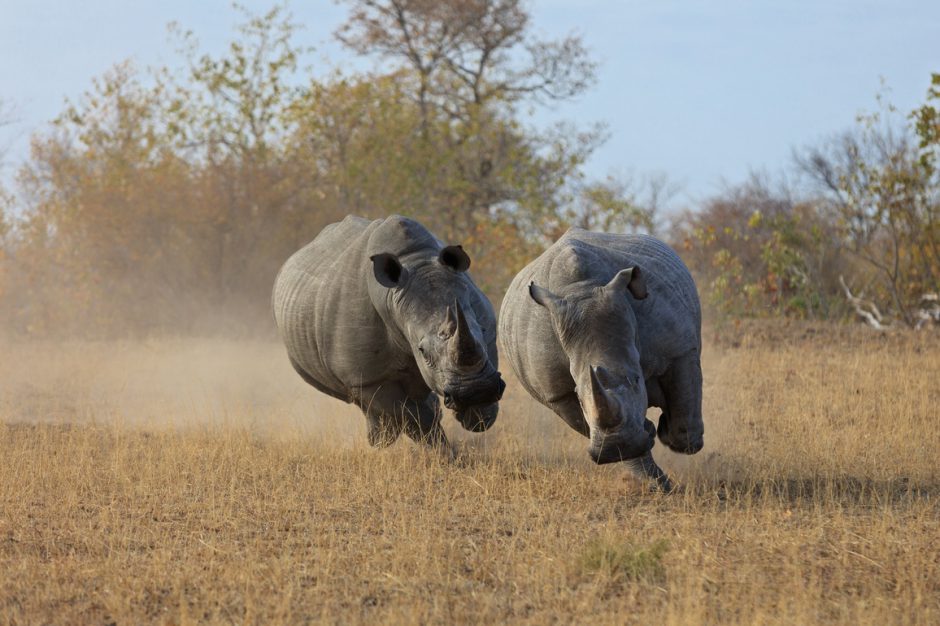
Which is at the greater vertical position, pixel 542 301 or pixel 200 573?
pixel 542 301

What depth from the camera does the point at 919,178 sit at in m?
19.0

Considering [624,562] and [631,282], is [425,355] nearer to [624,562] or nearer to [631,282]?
[631,282]

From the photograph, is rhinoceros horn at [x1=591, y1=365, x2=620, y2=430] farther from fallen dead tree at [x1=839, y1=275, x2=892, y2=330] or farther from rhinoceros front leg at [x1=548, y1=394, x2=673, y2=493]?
fallen dead tree at [x1=839, y1=275, x2=892, y2=330]

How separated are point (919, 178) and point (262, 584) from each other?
15.4 metres

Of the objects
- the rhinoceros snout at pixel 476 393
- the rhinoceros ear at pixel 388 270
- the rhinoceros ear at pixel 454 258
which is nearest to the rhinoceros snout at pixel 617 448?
the rhinoceros snout at pixel 476 393

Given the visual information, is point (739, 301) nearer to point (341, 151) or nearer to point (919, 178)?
point (919, 178)

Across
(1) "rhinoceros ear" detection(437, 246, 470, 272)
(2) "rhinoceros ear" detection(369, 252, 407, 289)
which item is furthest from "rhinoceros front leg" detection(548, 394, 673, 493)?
(2) "rhinoceros ear" detection(369, 252, 407, 289)

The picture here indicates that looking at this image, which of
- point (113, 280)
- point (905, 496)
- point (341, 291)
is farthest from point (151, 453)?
point (113, 280)

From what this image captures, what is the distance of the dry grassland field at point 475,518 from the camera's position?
5.59m

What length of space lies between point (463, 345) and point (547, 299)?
86cm

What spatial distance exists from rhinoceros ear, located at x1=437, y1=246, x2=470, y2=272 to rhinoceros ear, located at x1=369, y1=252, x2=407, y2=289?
29 cm

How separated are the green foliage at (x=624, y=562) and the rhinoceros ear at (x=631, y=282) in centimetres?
175

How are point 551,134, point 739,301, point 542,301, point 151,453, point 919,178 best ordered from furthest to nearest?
point 551,134, point 739,301, point 919,178, point 151,453, point 542,301

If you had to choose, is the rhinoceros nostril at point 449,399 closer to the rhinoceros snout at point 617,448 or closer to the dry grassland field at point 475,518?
the dry grassland field at point 475,518
